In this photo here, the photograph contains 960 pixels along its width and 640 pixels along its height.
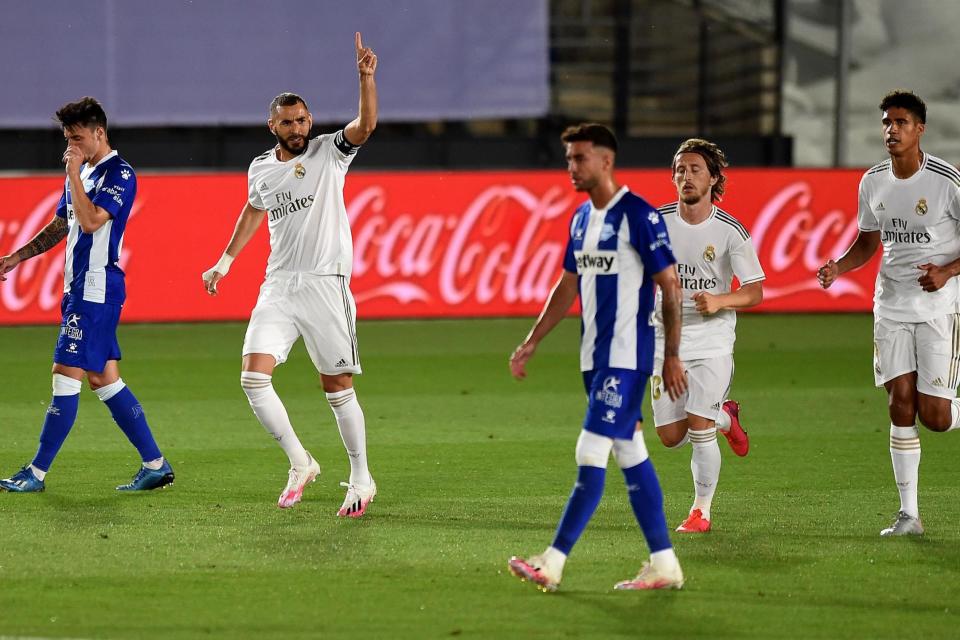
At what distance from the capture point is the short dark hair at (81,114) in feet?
23.3

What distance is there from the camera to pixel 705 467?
21.3 ft

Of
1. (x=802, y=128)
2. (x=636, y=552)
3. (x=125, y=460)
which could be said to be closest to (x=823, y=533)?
(x=636, y=552)

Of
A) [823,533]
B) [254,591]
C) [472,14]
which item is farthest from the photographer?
[472,14]

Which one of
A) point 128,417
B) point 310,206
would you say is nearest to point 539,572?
point 310,206

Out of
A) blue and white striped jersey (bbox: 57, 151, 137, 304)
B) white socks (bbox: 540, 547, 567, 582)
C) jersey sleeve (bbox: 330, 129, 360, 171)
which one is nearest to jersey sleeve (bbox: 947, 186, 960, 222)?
white socks (bbox: 540, 547, 567, 582)

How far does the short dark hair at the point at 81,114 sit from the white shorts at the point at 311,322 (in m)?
1.34

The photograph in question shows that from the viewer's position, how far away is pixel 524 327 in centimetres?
1527

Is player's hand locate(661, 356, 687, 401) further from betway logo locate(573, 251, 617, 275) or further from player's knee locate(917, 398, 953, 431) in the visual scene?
player's knee locate(917, 398, 953, 431)

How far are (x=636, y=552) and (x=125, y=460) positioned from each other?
360 cm

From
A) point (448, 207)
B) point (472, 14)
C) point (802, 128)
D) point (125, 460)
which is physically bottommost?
point (125, 460)

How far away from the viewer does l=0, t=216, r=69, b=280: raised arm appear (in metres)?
7.52

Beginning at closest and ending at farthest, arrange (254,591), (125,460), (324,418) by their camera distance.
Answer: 1. (254,591)
2. (125,460)
3. (324,418)

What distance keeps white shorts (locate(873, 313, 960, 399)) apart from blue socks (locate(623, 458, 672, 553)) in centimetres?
185

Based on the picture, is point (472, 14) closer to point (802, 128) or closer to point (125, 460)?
point (802, 128)
